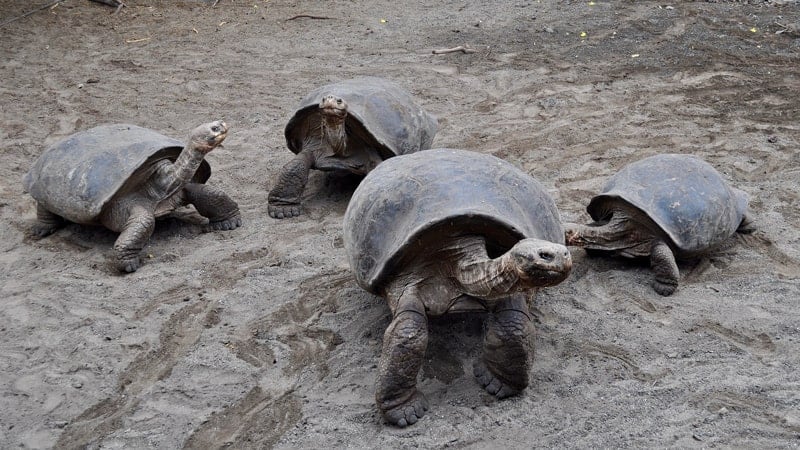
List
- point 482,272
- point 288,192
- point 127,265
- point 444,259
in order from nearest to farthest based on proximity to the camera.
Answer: point 482,272 → point 444,259 → point 127,265 → point 288,192

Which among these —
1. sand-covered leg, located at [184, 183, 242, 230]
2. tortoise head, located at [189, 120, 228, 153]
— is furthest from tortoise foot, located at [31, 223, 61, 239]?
tortoise head, located at [189, 120, 228, 153]

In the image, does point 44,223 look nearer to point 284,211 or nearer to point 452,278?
point 284,211

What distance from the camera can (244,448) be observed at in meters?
3.04

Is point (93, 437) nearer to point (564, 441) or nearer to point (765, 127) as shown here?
point (564, 441)

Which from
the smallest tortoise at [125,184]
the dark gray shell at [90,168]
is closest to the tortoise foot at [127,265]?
the smallest tortoise at [125,184]

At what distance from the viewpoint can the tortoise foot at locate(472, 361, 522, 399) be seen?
3.22m

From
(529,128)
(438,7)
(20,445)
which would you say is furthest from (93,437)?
(438,7)

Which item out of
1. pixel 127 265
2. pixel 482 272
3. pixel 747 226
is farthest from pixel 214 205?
pixel 747 226

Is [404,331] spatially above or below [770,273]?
above

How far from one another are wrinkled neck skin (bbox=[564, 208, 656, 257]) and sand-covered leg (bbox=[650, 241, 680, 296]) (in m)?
0.13

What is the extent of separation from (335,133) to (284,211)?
0.62m

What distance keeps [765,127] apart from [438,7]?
15.8 ft

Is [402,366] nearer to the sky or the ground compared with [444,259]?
nearer to the ground

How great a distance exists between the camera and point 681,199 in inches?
160
